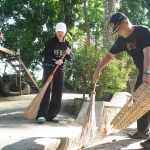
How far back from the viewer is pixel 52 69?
554 centimetres

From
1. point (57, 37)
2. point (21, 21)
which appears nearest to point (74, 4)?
point (21, 21)

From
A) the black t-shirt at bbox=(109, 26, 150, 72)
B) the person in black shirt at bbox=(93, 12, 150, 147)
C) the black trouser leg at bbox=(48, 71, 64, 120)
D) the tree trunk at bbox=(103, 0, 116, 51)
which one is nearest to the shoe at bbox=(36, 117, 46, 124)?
the black trouser leg at bbox=(48, 71, 64, 120)

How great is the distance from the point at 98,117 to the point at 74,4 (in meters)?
15.9

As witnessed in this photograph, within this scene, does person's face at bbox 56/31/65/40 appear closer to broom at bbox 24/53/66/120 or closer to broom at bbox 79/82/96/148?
broom at bbox 24/53/66/120

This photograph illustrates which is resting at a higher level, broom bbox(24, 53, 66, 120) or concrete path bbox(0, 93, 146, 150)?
broom bbox(24, 53, 66, 120)

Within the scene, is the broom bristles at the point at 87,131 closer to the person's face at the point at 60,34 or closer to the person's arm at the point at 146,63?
the person's arm at the point at 146,63

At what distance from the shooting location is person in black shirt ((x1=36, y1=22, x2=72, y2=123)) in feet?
17.8

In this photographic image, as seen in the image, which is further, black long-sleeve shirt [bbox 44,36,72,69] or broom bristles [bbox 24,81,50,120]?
black long-sleeve shirt [bbox 44,36,72,69]

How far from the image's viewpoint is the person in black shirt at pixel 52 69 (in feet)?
17.8

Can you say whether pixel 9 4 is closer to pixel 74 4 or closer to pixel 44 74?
pixel 74 4

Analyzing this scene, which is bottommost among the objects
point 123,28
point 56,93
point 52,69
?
point 56,93

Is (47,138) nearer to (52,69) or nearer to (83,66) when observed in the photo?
(52,69)

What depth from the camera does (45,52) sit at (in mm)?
5520

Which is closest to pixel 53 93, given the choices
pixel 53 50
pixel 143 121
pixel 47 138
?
pixel 53 50
